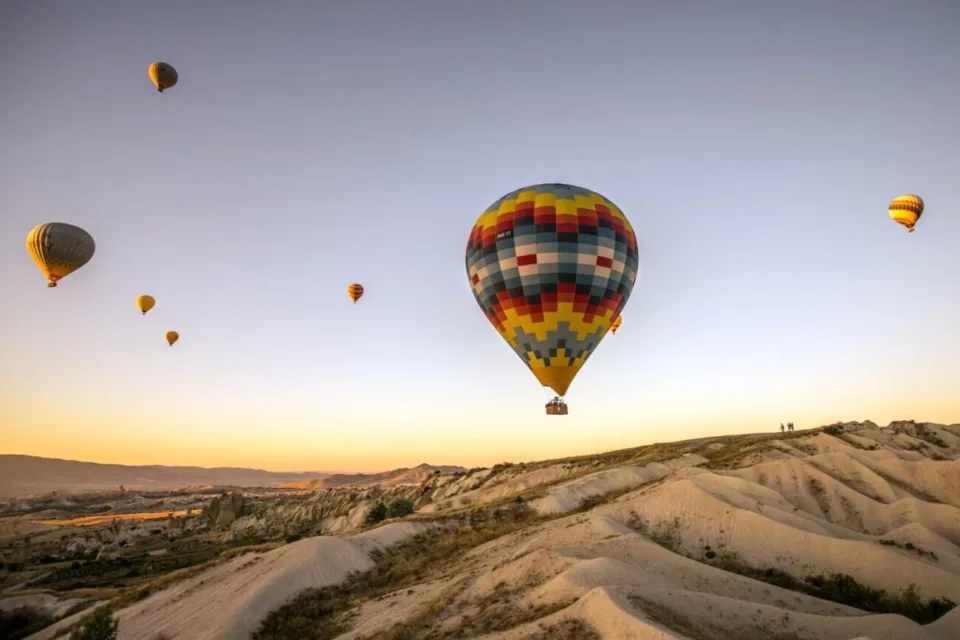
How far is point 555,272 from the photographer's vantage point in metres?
32.0

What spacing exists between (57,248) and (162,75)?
1558cm

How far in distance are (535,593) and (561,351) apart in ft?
56.9

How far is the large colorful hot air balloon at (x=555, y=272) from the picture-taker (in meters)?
32.2

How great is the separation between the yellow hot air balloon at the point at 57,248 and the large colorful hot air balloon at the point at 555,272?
28957 mm

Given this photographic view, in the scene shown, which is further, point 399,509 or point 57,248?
point 399,509

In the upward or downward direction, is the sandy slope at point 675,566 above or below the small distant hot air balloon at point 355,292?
below

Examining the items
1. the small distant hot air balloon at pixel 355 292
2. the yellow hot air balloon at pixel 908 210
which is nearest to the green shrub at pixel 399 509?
the small distant hot air balloon at pixel 355 292

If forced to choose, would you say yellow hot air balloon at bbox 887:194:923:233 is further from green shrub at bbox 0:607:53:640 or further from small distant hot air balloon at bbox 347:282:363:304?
green shrub at bbox 0:607:53:640

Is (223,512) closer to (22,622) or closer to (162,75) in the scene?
(22,622)

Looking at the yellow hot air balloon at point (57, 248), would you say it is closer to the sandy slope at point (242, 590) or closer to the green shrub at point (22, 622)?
the green shrub at point (22, 622)

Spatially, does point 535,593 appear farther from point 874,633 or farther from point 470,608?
point 874,633

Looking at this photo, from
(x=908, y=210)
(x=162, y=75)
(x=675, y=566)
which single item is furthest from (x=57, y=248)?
(x=908, y=210)

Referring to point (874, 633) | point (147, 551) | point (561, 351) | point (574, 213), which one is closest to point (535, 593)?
point (874, 633)

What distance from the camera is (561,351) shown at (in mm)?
32688
